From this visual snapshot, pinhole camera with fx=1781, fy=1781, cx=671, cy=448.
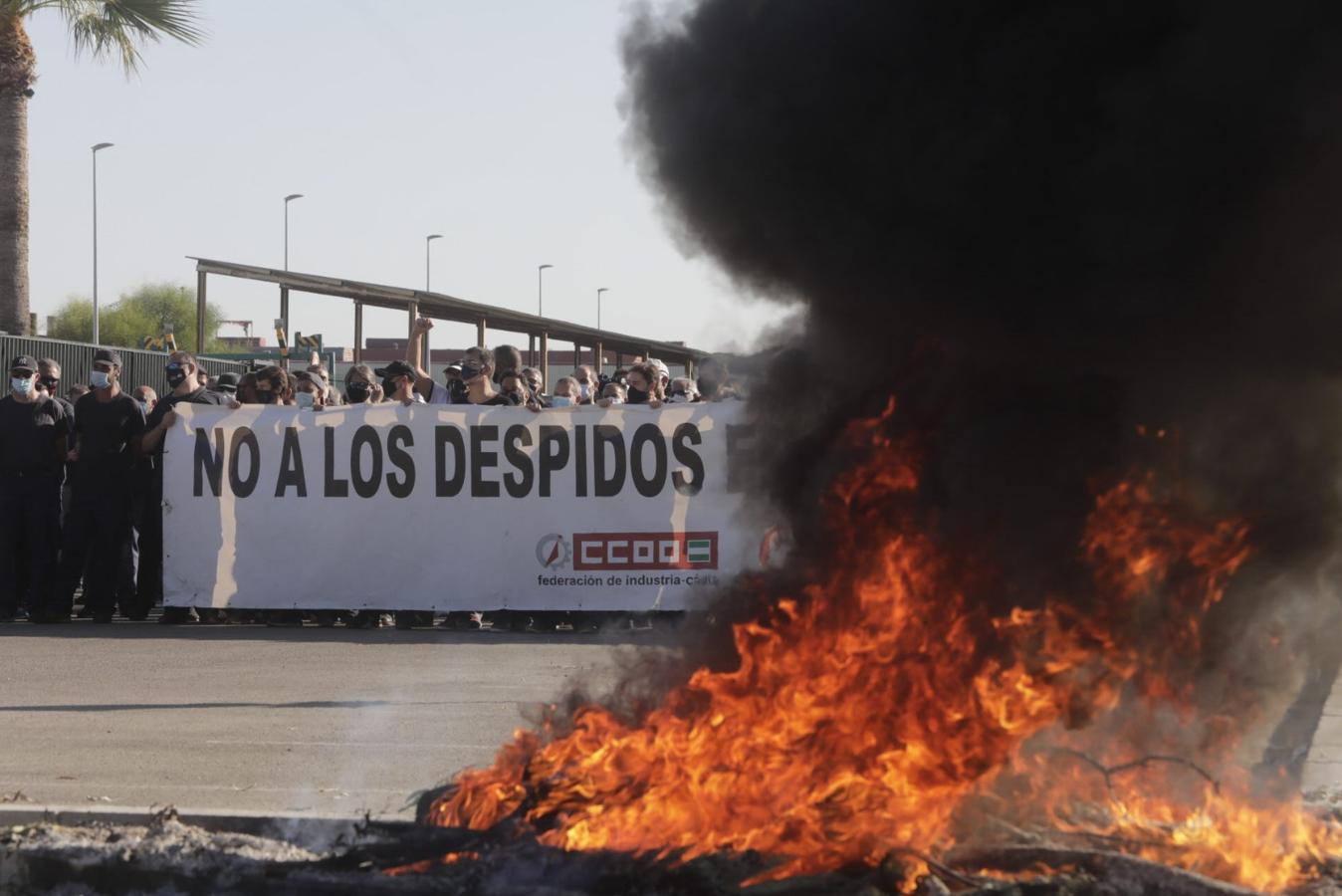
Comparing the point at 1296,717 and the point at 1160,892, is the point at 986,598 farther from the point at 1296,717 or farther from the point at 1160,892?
the point at 1296,717

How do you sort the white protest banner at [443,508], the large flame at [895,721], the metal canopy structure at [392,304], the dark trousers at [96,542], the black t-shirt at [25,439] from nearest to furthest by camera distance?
the large flame at [895,721]
the white protest banner at [443,508]
the dark trousers at [96,542]
the black t-shirt at [25,439]
the metal canopy structure at [392,304]

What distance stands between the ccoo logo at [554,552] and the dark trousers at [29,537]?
146 inches

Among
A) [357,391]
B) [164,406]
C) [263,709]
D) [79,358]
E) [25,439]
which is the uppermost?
[79,358]

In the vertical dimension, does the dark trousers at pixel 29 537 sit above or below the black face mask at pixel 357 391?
below

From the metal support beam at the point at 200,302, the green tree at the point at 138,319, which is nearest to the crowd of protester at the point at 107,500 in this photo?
the metal support beam at the point at 200,302

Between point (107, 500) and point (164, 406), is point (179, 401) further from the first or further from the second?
point (107, 500)

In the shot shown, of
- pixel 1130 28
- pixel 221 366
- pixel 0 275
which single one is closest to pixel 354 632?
pixel 1130 28

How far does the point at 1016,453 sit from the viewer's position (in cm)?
556

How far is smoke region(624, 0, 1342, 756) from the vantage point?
534cm

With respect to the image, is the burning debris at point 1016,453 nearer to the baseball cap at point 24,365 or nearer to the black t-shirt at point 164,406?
the black t-shirt at point 164,406

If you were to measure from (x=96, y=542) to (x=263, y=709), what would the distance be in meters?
4.87

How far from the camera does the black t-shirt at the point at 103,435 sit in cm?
1341

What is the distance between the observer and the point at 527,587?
43.7ft

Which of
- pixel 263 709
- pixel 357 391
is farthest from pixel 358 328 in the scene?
pixel 263 709
